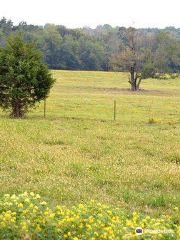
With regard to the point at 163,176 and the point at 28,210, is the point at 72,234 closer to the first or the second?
the point at 28,210

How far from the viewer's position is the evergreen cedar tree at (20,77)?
22.0 metres

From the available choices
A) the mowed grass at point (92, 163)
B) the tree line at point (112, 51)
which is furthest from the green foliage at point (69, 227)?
the tree line at point (112, 51)

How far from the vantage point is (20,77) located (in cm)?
2177

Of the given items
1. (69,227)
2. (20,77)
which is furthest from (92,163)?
(20,77)

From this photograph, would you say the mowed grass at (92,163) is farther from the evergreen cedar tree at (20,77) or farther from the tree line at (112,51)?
the tree line at (112,51)

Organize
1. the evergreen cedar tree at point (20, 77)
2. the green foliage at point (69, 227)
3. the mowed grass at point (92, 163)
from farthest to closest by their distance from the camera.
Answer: the evergreen cedar tree at point (20, 77) < the mowed grass at point (92, 163) < the green foliage at point (69, 227)

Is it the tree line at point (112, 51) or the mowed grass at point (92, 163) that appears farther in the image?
the tree line at point (112, 51)

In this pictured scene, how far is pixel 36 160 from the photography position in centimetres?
1177

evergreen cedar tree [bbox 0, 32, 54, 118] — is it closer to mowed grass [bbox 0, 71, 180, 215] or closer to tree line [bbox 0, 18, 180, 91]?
mowed grass [bbox 0, 71, 180, 215]

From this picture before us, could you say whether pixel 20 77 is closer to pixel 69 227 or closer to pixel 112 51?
pixel 69 227

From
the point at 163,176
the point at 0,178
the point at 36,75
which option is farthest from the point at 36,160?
the point at 36,75

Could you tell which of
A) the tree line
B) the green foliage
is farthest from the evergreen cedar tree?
the tree line

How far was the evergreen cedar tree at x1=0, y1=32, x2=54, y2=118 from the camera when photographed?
22.0 meters

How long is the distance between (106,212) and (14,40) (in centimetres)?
1864
